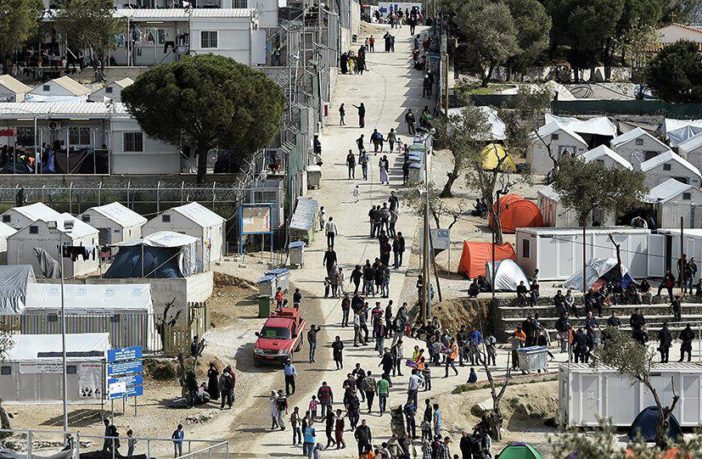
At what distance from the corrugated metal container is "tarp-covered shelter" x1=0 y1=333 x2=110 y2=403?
42.8 feet

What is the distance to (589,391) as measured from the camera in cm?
4847

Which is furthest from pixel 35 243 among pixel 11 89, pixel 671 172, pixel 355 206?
pixel 671 172

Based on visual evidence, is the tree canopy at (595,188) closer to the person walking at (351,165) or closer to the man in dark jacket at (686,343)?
the man in dark jacket at (686,343)

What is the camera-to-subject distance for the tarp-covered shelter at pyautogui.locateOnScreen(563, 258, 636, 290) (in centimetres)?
5931

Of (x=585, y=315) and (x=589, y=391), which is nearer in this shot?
(x=589, y=391)

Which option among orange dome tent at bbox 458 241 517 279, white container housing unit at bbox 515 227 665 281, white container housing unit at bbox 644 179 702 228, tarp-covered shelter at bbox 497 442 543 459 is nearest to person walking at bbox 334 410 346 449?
tarp-covered shelter at bbox 497 442 543 459

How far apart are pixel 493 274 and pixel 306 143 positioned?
14661 mm

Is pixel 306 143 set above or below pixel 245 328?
above

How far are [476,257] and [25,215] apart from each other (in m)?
15.8

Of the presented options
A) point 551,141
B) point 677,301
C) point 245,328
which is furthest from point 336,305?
point 551,141

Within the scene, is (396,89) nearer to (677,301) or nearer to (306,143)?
(306,143)

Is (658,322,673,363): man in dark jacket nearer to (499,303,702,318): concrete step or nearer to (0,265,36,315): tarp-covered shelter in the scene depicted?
(499,303,702,318): concrete step

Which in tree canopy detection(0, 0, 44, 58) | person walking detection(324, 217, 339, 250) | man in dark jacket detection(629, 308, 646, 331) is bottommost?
man in dark jacket detection(629, 308, 646, 331)

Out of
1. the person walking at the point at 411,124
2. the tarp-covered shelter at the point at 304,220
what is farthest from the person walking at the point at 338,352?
the person walking at the point at 411,124
